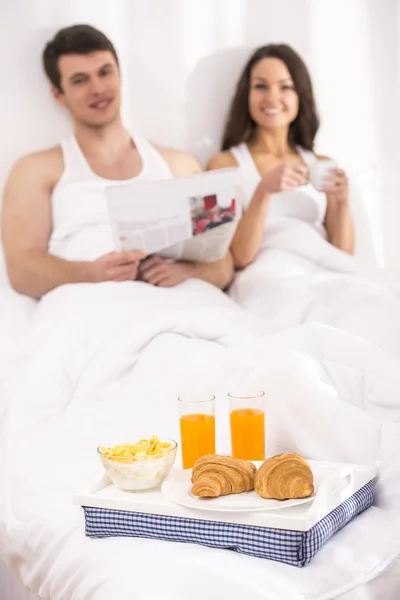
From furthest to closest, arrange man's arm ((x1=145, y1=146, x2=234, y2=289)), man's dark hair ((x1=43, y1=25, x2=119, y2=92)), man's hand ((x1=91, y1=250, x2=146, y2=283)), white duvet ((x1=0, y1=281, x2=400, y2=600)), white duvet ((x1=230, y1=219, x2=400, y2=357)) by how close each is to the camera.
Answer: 1. man's dark hair ((x1=43, y1=25, x2=119, y2=92))
2. man's arm ((x1=145, y1=146, x2=234, y2=289))
3. man's hand ((x1=91, y1=250, x2=146, y2=283))
4. white duvet ((x1=230, y1=219, x2=400, y2=357))
5. white duvet ((x1=0, y1=281, x2=400, y2=600))

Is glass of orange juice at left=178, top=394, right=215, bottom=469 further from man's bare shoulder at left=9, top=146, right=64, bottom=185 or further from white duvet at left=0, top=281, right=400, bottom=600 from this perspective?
man's bare shoulder at left=9, top=146, right=64, bottom=185

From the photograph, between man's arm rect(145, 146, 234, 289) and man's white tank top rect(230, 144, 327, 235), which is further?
man's white tank top rect(230, 144, 327, 235)

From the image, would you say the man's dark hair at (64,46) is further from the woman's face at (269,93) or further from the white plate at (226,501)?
the white plate at (226,501)

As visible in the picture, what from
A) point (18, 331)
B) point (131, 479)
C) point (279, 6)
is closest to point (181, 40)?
point (279, 6)

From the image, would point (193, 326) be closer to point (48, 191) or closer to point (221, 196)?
point (221, 196)

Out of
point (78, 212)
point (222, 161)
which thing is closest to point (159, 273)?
point (78, 212)

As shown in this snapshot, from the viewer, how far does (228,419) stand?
1.31 meters

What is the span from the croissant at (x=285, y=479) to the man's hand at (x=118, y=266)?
100 centimetres

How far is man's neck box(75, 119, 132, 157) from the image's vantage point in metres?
2.29

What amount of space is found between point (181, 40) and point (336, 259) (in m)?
0.81

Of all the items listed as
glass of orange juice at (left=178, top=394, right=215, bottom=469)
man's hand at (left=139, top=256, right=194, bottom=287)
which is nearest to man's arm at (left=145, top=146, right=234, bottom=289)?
man's hand at (left=139, top=256, right=194, bottom=287)

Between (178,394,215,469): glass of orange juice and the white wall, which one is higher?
the white wall

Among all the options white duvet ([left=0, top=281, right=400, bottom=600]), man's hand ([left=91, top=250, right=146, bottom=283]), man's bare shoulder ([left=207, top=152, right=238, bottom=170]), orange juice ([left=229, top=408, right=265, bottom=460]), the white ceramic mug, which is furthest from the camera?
man's bare shoulder ([left=207, top=152, right=238, bottom=170])

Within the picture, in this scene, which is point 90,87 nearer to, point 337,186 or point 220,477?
point 337,186
